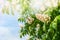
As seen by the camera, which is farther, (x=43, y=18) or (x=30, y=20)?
(x=30, y=20)

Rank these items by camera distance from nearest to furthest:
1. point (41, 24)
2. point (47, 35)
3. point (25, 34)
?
point (47, 35), point (41, 24), point (25, 34)

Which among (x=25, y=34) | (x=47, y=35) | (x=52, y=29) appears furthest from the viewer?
(x=25, y=34)

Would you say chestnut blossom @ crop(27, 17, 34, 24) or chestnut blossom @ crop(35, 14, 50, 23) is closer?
chestnut blossom @ crop(35, 14, 50, 23)

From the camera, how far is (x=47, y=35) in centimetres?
478

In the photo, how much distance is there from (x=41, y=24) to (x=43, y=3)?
2.23 feet

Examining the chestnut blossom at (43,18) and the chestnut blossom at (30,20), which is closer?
the chestnut blossom at (43,18)

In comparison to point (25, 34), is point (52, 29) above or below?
above

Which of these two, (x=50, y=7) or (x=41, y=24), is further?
(x=41, y=24)

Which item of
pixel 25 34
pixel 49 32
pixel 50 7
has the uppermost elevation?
pixel 50 7

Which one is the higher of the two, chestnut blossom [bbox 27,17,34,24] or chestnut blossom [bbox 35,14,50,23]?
chestnut blossom [bbox 35,14,50,23]

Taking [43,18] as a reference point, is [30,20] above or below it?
below

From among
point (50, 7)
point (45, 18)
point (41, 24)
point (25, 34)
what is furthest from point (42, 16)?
point (25, 34)

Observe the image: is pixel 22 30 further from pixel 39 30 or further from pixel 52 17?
pixel 52 17

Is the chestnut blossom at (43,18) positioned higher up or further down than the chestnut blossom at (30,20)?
higher up
